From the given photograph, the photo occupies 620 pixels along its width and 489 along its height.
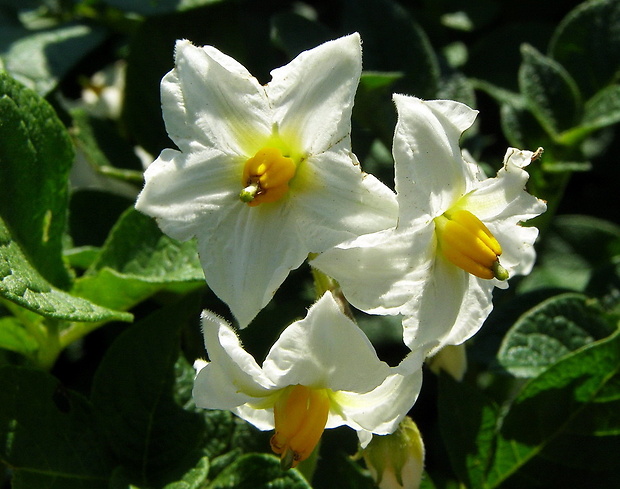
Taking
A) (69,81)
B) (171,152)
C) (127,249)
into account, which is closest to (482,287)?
(171,152)

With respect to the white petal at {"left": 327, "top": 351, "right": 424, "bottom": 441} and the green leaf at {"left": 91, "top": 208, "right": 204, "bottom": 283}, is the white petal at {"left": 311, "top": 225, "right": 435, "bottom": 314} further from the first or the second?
the green leaf at {"left": 91, "top": 208, "right": 204, "bottom": 283}

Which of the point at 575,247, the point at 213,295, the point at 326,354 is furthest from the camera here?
the point at 575,247

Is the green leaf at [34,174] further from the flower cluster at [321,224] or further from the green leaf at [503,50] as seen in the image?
the green leaf at [503,50]

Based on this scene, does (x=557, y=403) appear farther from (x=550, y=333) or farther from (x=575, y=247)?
(x=575, y=247)

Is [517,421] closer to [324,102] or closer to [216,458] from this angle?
[216,458]

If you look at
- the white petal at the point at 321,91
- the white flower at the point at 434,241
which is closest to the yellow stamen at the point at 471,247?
the white flower at the point at 434,241

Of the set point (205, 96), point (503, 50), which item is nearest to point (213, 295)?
point (205, 96)

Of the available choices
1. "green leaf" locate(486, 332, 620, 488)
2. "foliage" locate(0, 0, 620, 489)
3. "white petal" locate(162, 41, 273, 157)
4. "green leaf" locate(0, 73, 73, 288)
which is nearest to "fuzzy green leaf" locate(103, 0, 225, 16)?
"foliage" locate(0, 0, 620, 489)
